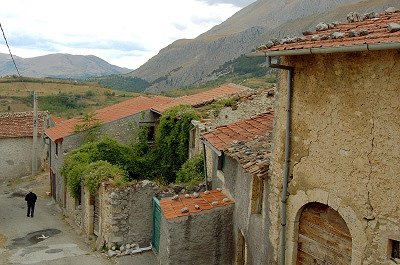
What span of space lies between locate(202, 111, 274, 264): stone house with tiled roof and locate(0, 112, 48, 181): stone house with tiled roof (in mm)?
25244

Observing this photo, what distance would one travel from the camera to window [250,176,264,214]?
939 cm

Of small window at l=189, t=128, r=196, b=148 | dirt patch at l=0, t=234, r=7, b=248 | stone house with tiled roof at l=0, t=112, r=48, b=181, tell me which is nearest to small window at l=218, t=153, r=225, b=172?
small window at l=189, t=128, r=196, b=148

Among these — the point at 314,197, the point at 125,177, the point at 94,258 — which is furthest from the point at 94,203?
the point at 314,197

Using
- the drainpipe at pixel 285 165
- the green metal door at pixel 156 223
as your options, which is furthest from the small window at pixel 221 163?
the drainpipe at pixel 285 165

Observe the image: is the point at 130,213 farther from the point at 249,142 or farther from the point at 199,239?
the point at 249,142

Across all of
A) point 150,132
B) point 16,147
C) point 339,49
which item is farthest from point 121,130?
point 339,49

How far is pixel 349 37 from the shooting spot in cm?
625

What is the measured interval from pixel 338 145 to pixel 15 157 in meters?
31.4

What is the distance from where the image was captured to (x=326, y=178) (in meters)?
7.01

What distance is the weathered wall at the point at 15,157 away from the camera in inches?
1320

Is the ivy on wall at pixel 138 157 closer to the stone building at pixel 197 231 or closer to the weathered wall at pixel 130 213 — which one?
the weathered wall at pixel 130 213

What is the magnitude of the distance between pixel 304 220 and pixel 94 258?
9.92 metres

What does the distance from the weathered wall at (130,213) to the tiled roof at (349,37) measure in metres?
9.28

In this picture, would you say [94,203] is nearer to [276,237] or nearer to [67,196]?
[67,196]
